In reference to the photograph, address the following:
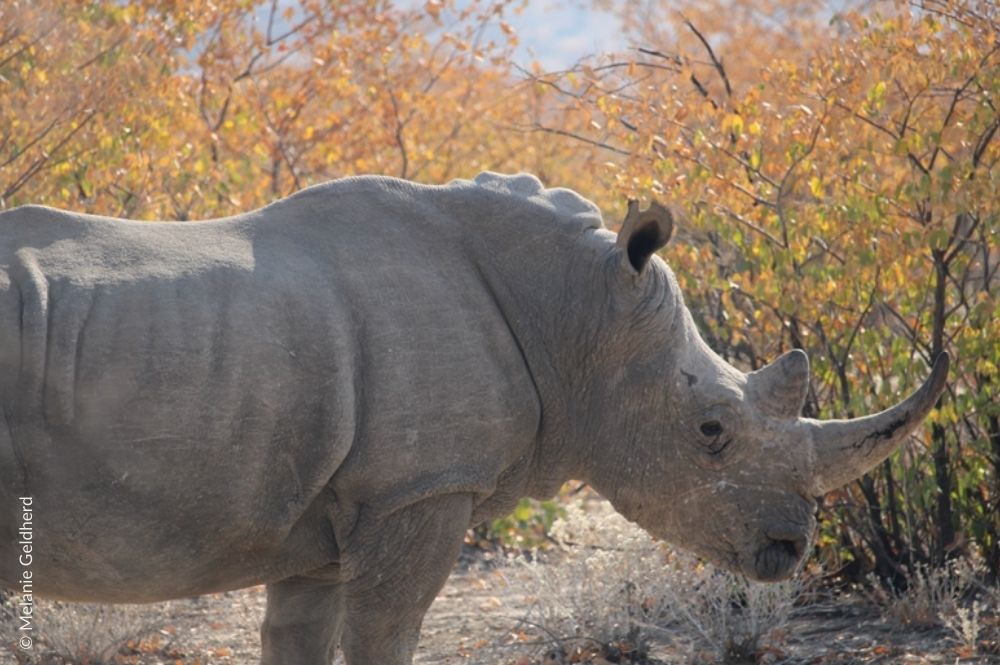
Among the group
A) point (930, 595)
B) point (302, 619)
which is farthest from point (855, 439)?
point (930, 595)

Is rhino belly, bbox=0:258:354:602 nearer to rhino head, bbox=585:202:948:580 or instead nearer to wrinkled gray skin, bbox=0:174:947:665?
wrinkled gray skin, bbox=0:174:947:665

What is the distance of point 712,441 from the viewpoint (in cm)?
464

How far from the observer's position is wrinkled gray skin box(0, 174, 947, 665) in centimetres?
387

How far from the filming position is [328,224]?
444 centimetres

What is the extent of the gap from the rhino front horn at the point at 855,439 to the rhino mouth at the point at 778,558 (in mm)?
189

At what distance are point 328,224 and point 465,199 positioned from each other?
17.8 inches

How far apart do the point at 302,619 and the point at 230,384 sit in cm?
112

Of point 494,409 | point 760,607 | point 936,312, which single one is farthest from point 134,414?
point 936,312

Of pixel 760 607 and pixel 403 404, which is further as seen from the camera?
pixel 760 607

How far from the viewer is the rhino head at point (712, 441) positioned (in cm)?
461

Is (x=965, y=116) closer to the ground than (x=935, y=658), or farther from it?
farther from it

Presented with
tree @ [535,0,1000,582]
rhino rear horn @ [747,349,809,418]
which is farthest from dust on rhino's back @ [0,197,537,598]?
tree @ [535,0,1000,582]

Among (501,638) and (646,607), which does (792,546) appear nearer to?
(646,607)

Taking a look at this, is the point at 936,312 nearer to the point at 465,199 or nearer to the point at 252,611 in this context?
the point at 465,199
